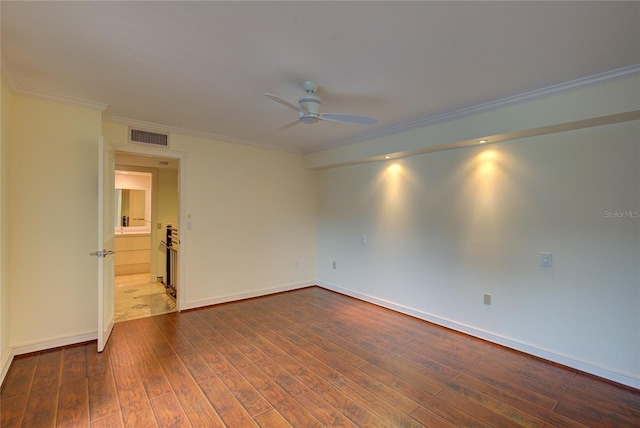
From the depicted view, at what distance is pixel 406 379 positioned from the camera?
2.43 meters

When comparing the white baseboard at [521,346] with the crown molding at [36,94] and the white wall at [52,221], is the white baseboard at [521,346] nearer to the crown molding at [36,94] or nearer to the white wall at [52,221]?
the white wall at [52,221]

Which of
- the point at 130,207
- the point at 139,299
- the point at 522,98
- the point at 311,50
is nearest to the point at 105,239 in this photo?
the point at 139,299

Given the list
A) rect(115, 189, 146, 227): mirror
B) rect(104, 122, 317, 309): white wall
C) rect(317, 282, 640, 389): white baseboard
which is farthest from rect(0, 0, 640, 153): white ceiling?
rect(115, 189, 146, 227): mirror

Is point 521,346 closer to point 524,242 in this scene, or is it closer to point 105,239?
point 524,242

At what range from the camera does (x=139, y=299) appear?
4.54m

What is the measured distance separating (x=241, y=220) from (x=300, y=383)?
2750 mm

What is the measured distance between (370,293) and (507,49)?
349 centimetres

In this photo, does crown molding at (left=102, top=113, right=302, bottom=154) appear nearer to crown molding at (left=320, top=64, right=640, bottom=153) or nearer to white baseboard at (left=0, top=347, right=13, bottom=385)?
crown molding at (left=320, top=64, right=640, bottom=153)

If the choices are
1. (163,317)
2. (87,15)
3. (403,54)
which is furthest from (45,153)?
(403,54)

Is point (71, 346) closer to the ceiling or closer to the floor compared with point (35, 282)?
closer to the floor

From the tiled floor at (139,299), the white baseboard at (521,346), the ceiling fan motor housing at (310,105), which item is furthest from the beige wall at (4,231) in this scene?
the white baseboard at (521,346)

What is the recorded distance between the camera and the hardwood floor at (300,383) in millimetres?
1970

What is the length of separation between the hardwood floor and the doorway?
3.36ft

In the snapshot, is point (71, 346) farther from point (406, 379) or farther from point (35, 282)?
point (406, 379)
